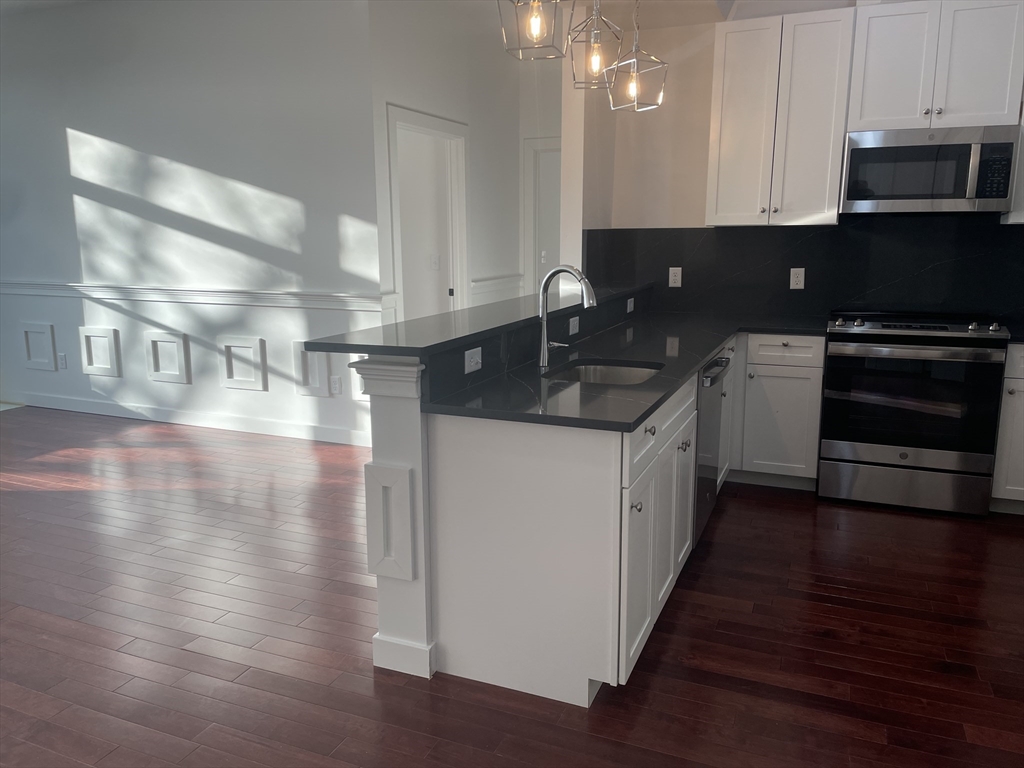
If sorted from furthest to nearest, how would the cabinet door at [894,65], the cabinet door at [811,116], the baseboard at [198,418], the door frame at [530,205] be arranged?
the door frame at [530,205], the baseboard at [198,418], the cabinet door at [811,116], the cabinet door at [894,65]

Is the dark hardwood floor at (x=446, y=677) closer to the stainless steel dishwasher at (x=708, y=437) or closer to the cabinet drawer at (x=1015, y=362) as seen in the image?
the stainless steel dishwasher at (x=708, y=437)

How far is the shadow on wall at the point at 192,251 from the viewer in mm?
5086

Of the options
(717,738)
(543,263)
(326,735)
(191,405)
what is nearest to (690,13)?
(543,263)

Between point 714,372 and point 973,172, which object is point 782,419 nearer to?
point 714,372

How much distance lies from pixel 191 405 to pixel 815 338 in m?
4.36

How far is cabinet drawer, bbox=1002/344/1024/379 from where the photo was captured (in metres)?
3.64

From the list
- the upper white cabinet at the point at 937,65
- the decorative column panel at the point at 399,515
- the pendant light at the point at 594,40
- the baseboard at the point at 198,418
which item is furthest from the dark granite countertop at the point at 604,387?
the baseboard at the point at 198,418

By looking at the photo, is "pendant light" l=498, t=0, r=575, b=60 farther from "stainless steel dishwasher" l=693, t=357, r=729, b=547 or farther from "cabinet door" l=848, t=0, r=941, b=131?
"cabinet door" l=848, t=0, r=941, b=131

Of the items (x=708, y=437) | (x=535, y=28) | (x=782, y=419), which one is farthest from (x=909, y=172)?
(x=535, y=28)

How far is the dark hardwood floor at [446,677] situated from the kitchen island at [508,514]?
0.15 metres

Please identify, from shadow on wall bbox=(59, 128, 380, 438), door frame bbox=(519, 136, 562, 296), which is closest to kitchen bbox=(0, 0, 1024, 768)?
shadow on wall bbox=(59, 128, 380, 438)

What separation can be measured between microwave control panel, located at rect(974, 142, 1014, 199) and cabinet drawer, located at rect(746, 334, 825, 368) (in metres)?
1.03

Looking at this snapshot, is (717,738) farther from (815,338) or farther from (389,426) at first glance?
(815,338)

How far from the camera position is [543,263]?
682cm
